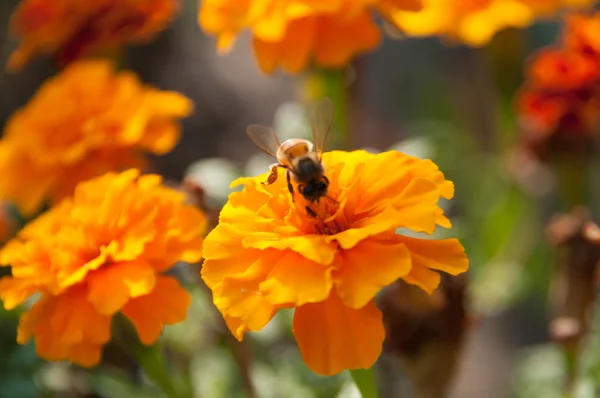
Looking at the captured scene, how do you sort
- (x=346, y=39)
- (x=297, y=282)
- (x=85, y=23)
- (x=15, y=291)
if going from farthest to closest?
1. (x=85, y=23)
2. (x=346, y=39)
3. (x=15, y=291)
4. (x=297, y=282)

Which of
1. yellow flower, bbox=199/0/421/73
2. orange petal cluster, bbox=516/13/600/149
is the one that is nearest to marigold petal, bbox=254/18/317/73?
yellow flower, bbox=199/0/421/73

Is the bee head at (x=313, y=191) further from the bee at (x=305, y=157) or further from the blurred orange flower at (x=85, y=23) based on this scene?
the blurred orange flower at (x=85, y=23)

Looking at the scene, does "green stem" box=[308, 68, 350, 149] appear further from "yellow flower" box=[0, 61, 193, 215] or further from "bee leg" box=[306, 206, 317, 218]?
"bee leg" box=[306, 206, 317, 218]

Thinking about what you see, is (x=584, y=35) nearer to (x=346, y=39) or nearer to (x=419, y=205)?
(x=346, y=39)

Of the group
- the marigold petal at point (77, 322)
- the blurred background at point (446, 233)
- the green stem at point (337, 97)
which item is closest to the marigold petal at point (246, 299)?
the marigold petal at point (77, 322)

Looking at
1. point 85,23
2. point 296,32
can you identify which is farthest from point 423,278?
point 85,23

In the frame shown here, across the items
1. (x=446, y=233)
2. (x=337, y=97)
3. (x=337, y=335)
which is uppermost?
(x=337, y=335)

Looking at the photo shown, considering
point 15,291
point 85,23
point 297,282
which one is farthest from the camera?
point 85,23
